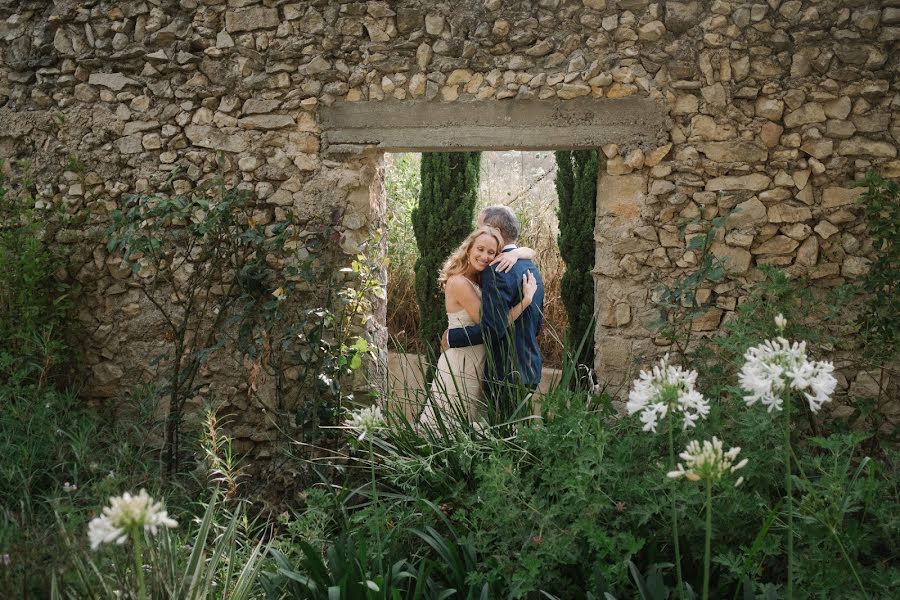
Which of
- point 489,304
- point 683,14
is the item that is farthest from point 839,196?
point 489,304

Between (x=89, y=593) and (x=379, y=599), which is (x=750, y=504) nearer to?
(x=379, y=599)

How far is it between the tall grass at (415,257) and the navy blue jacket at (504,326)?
2.66m

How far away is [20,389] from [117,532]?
322 cm

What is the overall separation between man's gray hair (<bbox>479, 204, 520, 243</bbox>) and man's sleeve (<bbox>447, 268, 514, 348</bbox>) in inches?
12.1

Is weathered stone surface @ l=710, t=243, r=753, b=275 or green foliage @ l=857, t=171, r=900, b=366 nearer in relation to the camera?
green foliage @ l=857, t=171, r=900, b=366

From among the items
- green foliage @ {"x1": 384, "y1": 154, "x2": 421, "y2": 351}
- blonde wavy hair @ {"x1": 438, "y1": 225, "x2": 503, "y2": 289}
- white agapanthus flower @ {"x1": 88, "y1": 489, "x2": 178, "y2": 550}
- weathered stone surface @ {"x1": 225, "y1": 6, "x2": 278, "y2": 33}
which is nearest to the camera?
white agapanthus flower @ {"x1": 88, "y1": 489, "x2": 178, "y2": 550}

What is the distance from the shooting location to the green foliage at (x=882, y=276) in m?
3.77

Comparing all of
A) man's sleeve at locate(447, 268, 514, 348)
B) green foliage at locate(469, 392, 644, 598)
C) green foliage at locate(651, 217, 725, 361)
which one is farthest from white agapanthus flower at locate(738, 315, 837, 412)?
man's sleeve at locate(447, 268, 514, 348)

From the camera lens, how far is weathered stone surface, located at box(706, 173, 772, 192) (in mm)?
4125

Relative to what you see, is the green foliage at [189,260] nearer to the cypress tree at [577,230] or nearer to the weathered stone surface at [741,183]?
the weathered stone surface at [741,183]

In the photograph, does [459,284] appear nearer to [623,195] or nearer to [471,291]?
[471,291]

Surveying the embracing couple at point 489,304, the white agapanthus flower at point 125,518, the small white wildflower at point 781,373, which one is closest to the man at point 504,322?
the embracing couple at point 489,304

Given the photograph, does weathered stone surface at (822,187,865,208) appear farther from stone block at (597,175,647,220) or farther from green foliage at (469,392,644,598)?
green foliage at (469,392,644,598)

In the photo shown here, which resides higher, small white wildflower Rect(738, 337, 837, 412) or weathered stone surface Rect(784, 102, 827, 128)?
weathered stone surface Rect(784, 102, 827, 128)
